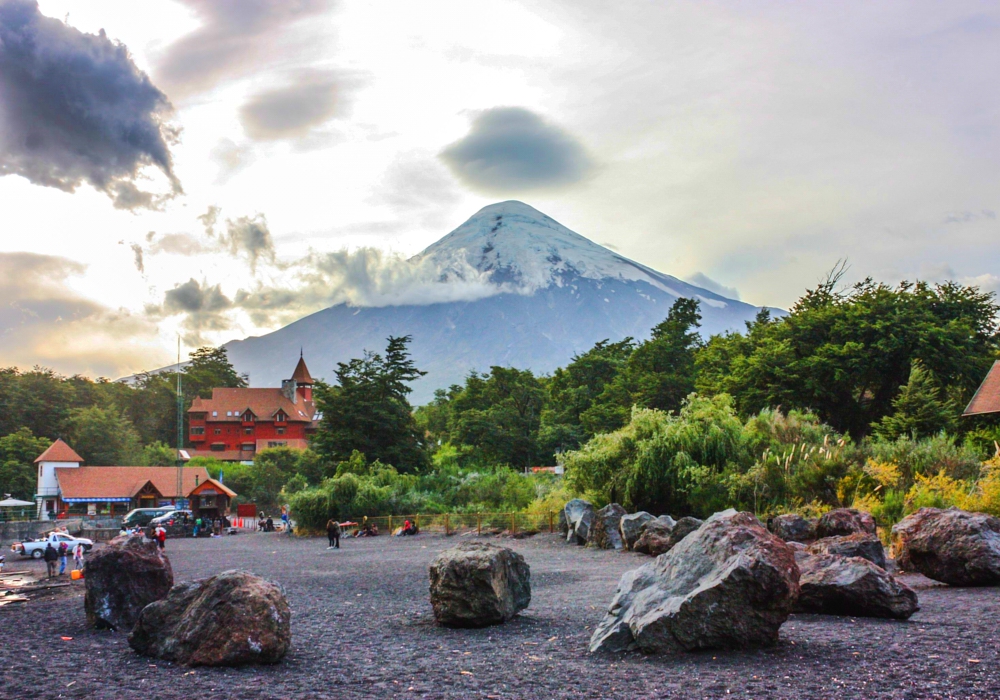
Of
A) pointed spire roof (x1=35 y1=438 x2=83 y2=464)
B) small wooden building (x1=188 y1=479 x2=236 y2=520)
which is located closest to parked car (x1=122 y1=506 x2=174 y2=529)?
small wooden building (x1=188 y1=479 x2=236 y2=520)

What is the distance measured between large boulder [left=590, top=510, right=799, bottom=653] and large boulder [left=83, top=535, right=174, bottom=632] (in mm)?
7066

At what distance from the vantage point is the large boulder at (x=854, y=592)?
9.81m

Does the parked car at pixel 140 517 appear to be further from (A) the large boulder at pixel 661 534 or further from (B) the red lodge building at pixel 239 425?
(B) the red lodge building at pixel 239 425

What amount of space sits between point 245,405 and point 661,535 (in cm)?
8737

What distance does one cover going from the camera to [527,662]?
8.69 m

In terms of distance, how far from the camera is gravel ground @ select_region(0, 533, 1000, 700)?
7.14 meters

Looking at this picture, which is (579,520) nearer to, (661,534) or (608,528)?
(608,528)

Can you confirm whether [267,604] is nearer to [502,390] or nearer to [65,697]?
[65,697]

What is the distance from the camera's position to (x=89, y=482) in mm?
60062

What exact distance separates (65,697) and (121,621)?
14.9 ft

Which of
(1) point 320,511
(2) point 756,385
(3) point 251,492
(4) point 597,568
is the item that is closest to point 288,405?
(3) point 251,492

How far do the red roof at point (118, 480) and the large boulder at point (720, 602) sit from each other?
58236mm

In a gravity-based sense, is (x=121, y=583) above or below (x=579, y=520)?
above

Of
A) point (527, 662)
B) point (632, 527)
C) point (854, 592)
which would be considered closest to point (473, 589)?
point (527, 662)
